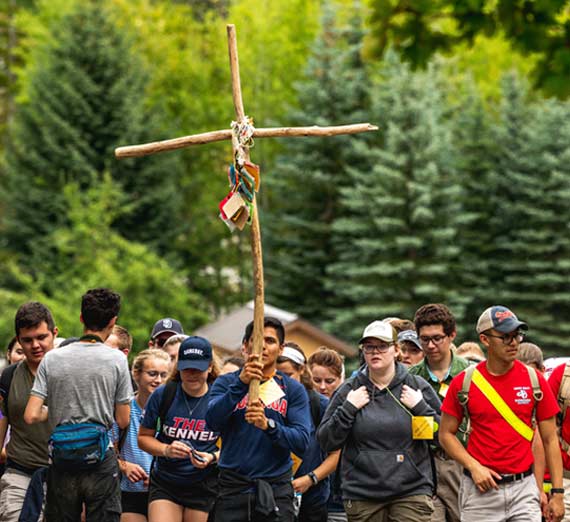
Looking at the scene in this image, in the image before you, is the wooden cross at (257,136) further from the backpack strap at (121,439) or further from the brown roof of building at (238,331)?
the brown roof of building at (238,331)

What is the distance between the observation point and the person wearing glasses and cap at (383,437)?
974 centimetres

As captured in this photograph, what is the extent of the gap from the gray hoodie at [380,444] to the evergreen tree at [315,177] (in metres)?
39.9

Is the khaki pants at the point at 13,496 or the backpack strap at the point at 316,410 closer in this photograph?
the khaki pants at the point at 13,496

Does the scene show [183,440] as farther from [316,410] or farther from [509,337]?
[509,337]

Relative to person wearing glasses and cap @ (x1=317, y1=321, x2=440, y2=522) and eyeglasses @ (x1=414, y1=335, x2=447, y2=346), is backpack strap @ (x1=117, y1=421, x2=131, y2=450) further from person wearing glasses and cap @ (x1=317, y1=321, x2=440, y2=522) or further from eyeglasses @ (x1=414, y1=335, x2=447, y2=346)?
eyeglasses @ (x1=414, y1=335, x2=447, y2=346)

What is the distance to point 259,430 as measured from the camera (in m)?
9.45

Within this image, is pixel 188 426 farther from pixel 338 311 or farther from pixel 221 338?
pixel 338 311

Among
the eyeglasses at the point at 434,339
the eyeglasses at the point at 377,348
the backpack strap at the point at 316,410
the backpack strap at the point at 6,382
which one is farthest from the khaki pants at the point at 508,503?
the backpack strap at the point at 6,382

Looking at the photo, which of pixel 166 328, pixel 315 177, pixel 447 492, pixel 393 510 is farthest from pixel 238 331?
pixel 393 510

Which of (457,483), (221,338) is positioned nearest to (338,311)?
(221,338)

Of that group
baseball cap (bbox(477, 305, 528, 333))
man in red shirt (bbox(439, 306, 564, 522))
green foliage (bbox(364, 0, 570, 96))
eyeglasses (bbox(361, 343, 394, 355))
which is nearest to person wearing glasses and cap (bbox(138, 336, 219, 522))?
eyeglasses (bbox(361, 343, 394, 355))

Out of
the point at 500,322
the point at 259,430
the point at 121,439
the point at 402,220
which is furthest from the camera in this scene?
the point at 402,220

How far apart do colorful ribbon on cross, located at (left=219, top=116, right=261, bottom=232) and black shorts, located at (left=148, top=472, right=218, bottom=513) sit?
243 centimetres

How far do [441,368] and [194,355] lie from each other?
202 cm
